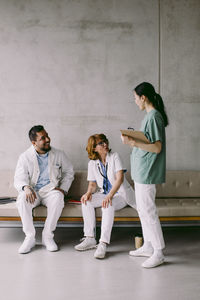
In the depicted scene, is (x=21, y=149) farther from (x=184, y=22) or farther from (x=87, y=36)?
(x=184, y=22)

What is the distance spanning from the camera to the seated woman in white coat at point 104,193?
3.20 m

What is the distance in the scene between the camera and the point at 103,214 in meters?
3.22

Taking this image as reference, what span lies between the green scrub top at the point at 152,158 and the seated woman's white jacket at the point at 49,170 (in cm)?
113

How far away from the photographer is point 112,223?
10.5ft

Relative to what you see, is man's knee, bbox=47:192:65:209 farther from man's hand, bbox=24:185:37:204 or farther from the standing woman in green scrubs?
the standing woman in green scrubs

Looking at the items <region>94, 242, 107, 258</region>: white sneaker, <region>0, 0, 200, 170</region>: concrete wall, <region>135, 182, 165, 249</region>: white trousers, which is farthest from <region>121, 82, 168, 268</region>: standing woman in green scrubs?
<region>0, 0, 200, 170</region>: concrete wall

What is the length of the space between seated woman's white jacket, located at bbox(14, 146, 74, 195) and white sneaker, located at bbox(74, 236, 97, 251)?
2.10ft

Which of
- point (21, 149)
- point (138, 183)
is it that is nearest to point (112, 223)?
point (138, 183)

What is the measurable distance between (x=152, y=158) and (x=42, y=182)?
1.44m

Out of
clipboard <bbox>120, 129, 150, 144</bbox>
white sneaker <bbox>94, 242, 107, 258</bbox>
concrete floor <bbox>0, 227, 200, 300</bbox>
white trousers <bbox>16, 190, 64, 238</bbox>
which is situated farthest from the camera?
white trousers <bbox>16, 190, 64, 238</bbox>

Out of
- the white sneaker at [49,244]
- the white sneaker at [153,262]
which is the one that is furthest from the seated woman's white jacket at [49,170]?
the white sneaker at [153,262]

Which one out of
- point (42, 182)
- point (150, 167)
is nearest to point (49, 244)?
point (42, 182)

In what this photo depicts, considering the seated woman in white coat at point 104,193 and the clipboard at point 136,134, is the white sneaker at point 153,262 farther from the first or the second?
the clipboard at point 136,134

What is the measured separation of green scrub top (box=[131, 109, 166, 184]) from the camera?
2.72 metres
